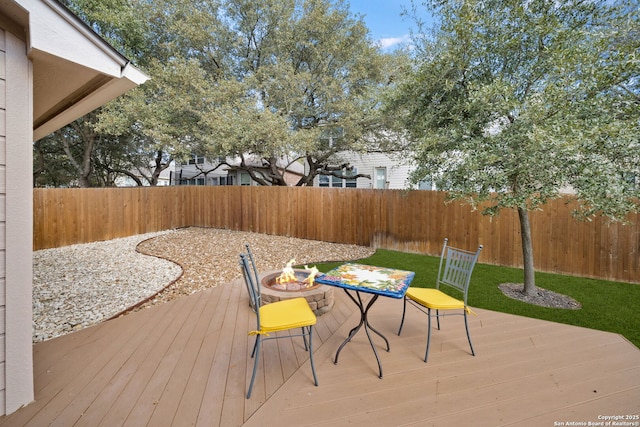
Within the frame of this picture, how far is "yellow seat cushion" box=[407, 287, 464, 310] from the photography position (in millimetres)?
2703

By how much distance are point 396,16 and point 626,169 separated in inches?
189

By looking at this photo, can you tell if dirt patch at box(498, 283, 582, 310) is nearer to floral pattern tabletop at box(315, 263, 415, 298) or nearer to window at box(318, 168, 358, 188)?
floral pattern tabletop at box(315, 263, 415, 298)

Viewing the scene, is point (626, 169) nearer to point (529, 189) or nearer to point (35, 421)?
point (529, 189)

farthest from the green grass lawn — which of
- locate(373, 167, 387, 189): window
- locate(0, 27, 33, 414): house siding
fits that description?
locate(373, 167, 387, 189): window

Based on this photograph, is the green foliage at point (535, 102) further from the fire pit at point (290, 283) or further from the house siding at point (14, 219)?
the house siding at point (14, 219)

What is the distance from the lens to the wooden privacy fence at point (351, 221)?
539 centimetres

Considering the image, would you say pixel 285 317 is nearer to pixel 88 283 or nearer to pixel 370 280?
pixel 370 280

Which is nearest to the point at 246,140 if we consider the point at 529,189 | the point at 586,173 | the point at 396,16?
the point at 396,16

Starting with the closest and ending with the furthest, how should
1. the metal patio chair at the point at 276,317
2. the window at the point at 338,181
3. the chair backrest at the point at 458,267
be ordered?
the metal patio chair at the point at 276,317 → the chair backrest at the point at 458,267 → the window at the point at 338,181

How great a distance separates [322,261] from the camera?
21.8ft

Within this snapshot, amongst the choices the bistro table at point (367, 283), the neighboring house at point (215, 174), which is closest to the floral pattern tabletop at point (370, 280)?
the bistro table at point (367, 283)

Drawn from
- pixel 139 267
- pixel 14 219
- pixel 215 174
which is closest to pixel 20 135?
pixel 14 219

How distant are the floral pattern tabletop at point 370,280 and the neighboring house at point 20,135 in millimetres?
2191

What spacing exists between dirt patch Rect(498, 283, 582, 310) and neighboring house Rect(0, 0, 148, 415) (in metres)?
5.71
